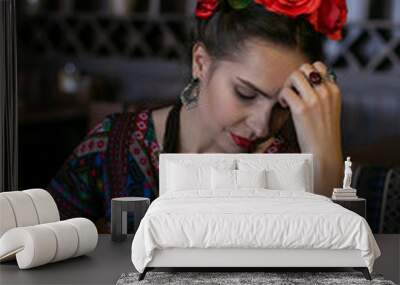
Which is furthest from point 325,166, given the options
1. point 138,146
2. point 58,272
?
point 58,272

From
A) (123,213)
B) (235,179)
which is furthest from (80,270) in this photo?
(235,179)

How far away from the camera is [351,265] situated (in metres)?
4.48

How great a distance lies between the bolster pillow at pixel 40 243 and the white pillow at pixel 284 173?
4.58ft

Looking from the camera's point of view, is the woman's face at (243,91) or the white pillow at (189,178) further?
the woman's face at (243,91)

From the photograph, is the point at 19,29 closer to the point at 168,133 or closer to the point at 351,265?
the point at 168,133

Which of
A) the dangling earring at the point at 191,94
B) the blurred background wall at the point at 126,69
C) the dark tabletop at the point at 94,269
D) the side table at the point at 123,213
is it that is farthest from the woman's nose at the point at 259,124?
the dark tabletop at the point at 94,269

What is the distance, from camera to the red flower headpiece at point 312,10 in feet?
19.3

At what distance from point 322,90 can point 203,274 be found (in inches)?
79.7

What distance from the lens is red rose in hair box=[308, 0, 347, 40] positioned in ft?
19.6

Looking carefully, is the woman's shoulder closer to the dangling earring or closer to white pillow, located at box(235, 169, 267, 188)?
the dangling earring

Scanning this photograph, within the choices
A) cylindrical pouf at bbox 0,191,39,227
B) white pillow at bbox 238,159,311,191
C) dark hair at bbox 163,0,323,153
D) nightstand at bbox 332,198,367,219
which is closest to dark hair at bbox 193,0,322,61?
dark hair at bbox 163,0,323,153

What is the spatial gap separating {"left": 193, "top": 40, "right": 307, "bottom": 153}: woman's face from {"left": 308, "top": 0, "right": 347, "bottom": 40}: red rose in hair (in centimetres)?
29

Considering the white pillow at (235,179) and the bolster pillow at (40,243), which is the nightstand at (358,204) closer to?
the white pillow at (235,179)

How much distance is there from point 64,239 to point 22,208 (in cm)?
39
